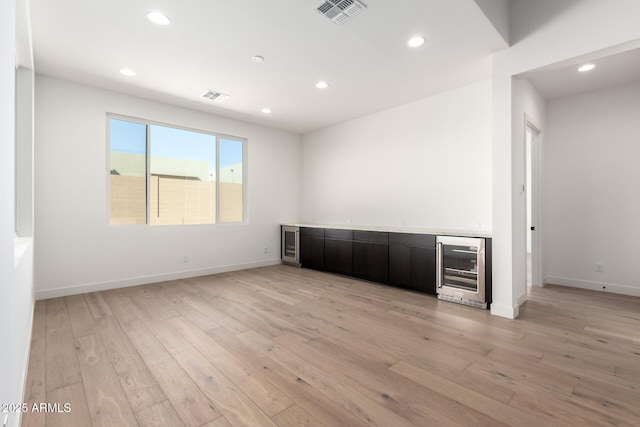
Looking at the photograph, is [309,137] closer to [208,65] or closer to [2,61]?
[208,65]

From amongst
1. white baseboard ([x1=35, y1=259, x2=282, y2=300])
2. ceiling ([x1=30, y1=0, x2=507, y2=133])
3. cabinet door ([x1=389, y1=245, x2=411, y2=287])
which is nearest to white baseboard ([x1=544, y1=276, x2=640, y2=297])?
cabinet door ([x1=389, y1=245, x2=411, y2=287])

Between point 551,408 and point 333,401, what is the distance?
4.04ft

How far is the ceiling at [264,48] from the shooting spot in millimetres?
2512

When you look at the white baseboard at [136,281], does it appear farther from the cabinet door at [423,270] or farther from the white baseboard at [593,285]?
the white baseboard at [593,285]

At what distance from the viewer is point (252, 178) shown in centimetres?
580

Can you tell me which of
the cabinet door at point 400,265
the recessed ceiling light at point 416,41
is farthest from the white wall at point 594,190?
the recessed ceiling light at point 416,41

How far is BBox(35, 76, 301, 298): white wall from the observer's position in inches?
146

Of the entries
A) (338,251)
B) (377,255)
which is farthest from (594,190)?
(338,251)

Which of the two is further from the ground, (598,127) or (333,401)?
(598,127)

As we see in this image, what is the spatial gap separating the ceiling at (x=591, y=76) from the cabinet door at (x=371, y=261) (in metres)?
2.75

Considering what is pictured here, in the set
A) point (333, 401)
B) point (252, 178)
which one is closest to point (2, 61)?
point (333, 401)

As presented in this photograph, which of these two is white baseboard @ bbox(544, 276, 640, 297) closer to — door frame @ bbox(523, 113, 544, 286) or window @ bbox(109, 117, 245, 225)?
door frame @ bbox(523, 113, 544, 286)

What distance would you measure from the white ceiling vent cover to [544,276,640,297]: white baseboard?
455 cm

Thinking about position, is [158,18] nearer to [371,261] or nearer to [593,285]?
[371,261]
